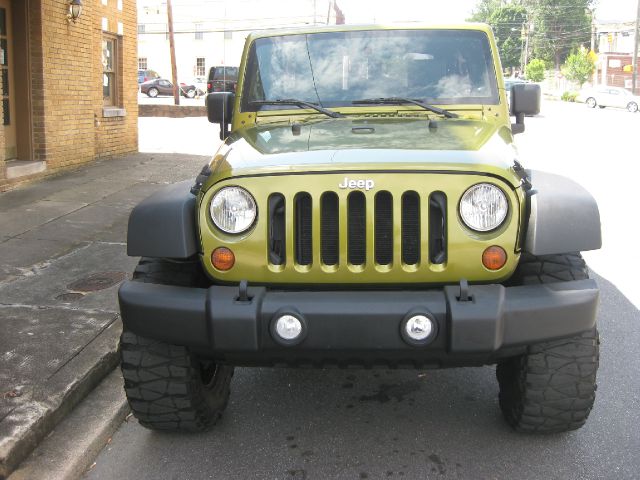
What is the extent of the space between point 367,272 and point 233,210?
23.5 inches

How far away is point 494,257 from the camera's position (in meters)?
2.96

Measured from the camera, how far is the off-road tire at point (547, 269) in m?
3.12

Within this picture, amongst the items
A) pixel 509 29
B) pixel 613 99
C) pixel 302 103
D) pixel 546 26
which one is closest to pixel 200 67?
pixel 613 99

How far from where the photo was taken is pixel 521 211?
2996 mm

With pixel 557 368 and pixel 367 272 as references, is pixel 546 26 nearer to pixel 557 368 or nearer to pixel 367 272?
pixel 557 368

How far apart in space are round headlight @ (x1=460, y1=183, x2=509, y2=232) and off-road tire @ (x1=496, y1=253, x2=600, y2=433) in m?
0.35

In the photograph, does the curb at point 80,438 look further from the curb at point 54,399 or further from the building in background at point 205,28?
the building in background at point 205,28

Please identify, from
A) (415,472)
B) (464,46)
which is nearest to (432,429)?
(415,472)

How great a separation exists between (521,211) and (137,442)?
6.75 ft

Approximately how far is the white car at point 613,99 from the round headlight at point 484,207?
41.8 m

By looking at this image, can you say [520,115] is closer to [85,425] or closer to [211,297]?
[211,297]

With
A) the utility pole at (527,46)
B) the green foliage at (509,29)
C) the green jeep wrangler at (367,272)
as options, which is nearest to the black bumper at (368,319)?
the green jeep wrangler at (367,272)

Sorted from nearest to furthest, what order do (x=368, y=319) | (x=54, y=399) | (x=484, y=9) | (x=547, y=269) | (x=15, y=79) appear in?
(x=368, y=319) < (x=547, y=269) < (x=54, y=399) < (x=15, y=79) < (x=484, y=9)

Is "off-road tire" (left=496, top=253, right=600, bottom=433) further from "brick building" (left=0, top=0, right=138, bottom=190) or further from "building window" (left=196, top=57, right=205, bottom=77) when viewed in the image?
"building window" (left=196, top=57, right=205, bottom=77)
